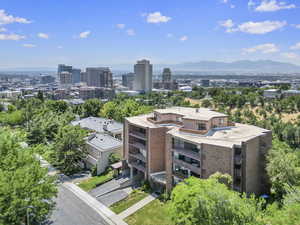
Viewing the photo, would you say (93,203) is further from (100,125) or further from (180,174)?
(100,125)

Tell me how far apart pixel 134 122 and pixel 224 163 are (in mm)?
17742

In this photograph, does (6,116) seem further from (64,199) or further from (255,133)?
(255,133)

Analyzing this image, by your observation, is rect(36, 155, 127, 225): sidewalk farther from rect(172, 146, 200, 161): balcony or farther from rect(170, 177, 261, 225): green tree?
rect(170, 177, 261, 225): green tree

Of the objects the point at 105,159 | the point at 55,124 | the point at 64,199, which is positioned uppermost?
the point at 55,124

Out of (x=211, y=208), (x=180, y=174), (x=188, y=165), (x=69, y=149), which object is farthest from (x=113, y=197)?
(x=211, y=208)

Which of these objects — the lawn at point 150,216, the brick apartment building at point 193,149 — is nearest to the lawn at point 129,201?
the lawn at point 150,216

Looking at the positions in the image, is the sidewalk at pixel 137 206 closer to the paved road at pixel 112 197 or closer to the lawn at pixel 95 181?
the paved road at pixel 112 197

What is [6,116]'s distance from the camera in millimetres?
87250

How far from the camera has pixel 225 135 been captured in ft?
111

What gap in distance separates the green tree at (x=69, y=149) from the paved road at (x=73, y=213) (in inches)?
370

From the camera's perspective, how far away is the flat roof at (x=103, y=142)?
158 feet

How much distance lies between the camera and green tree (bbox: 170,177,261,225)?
19.0m

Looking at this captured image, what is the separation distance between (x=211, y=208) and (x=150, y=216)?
15.1 m

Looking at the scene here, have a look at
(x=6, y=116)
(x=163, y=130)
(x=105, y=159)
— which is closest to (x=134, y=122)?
(x=163, y=130)
